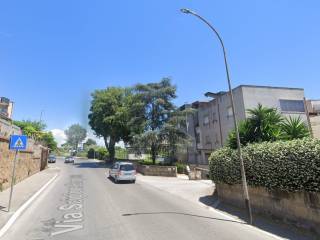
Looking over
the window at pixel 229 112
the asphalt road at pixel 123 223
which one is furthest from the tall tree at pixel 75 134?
the asphalt road at pixel 123 223

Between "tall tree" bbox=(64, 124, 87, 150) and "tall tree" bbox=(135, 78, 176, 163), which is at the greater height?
"tall tree" bbox=(64, 124, 87, 150)

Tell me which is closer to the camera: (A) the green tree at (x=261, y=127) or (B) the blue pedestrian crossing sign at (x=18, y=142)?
(B) the blue pedestrian crossing sign at (x=18, y=142)

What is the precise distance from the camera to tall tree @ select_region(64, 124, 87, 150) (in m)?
154

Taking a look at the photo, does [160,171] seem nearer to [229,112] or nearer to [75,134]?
[229,112]

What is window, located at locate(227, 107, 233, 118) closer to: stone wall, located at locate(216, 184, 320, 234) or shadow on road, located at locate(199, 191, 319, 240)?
shadow on road, located at locate(199, 191, 319, 240)

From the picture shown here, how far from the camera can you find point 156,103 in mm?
35312

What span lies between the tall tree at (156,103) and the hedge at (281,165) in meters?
22.6

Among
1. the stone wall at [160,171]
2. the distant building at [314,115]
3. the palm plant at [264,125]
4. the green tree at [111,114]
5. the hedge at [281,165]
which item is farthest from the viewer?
the green tree at [111,114]

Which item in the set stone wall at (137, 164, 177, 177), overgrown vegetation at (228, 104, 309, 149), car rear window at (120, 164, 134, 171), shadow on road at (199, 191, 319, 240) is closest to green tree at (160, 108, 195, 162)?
stone wall at (137, 164, 177, 177)

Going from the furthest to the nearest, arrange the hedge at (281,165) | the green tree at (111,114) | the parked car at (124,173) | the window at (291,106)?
the green tree at (111,114) → the window at (291,106) → the parked car at (124,173) → the hedge at (281,165)

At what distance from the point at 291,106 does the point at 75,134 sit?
141289 millimetres

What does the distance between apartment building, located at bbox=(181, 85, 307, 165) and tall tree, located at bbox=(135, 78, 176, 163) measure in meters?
5.73

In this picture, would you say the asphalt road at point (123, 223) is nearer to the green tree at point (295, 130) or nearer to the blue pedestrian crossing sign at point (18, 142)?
the blue pedestrian crossing sign at point (18, 142)

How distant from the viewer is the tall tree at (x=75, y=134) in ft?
505
